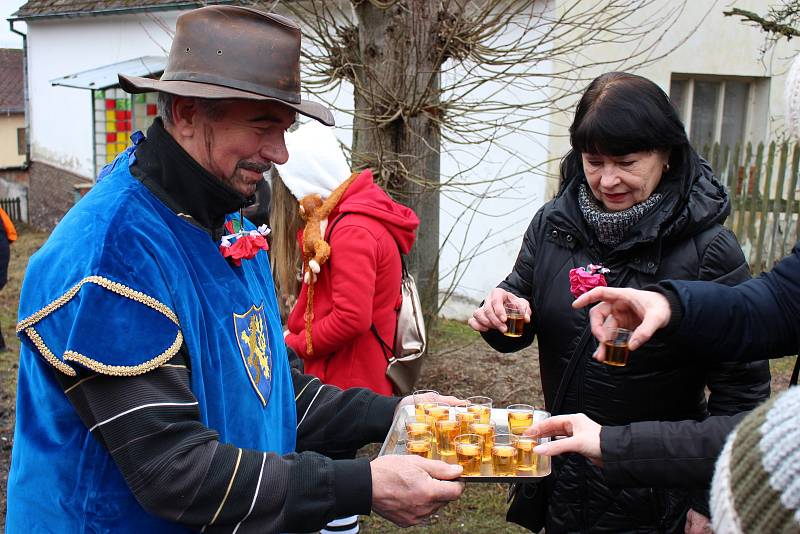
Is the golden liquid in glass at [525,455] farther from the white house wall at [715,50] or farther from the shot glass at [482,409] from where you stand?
the white house wall at [715,50]

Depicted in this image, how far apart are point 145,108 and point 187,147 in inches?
510

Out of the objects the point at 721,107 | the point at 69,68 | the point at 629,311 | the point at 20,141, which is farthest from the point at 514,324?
the point at 20,141

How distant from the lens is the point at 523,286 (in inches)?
118

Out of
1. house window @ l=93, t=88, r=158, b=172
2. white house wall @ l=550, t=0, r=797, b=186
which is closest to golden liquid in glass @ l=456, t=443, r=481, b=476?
white house wall @ l=550, t=0, r=797, b=186

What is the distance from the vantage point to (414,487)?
6.99ft

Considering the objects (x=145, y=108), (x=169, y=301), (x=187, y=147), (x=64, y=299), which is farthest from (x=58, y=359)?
(x=145, y=108)

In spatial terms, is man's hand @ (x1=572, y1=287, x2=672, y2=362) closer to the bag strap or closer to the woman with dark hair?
the woman with dark hair

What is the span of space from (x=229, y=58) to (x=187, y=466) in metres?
1.02

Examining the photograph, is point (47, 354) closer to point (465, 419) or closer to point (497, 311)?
point (465, 419)

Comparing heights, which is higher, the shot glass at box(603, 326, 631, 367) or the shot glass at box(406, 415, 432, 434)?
the shot glass at box(603, 326, 631, 367)

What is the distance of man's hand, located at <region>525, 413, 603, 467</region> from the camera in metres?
2.18

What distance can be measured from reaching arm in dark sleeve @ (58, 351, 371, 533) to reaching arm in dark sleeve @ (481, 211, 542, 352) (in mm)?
1110

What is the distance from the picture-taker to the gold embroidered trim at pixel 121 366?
179 centimetres

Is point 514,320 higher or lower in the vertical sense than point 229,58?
lower
